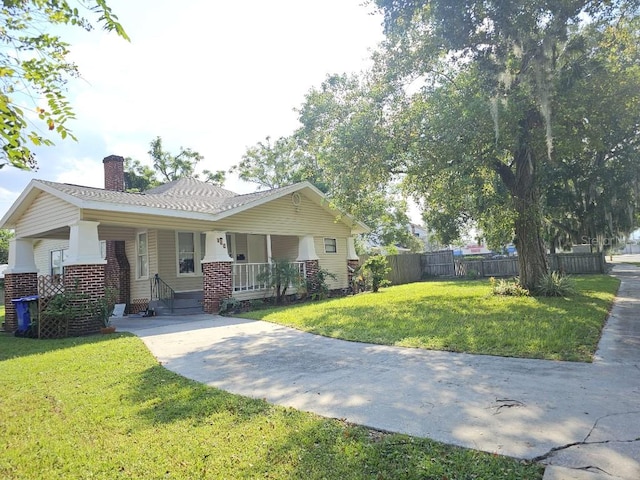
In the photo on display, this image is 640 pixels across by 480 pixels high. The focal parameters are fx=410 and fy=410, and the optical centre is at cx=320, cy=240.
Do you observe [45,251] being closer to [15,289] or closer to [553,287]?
[15,289]

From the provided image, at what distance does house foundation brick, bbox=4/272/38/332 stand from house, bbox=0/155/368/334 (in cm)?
3

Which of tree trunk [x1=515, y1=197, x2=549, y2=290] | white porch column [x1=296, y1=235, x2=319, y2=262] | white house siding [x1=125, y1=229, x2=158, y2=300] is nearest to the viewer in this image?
tree trunk [x1=515, y1=197, x2=549, y2=290]

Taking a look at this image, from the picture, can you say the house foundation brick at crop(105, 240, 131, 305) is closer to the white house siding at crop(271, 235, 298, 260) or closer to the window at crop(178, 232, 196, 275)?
the window at crop(178, 232, 196, 275)

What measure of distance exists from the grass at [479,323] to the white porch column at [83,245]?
4106mm

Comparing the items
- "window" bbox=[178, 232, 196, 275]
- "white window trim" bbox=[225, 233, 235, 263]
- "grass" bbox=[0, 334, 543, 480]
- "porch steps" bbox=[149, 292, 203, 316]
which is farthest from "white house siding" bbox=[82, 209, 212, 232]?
"grass" bbox=[0, 334, 543, 480]

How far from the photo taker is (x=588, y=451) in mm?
2795

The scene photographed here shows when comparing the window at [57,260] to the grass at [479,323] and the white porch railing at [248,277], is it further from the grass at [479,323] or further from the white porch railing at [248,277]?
the grass at [479,323]

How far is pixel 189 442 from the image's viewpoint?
3.30 metres

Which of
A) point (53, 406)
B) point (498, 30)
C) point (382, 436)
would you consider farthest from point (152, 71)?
point (498, 30)

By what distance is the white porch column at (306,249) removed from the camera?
15570mm

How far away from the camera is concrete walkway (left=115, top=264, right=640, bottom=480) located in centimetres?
294

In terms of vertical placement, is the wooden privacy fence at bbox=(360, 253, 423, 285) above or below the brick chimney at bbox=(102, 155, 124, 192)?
below

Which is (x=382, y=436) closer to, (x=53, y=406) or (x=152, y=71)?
(x=53, y=406)

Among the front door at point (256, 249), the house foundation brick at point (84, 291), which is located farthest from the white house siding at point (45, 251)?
the house foundation brick at point (84, 291)
